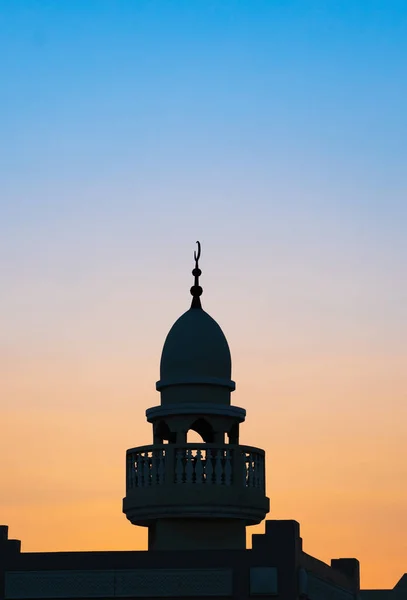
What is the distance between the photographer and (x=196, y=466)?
4072 centimetres

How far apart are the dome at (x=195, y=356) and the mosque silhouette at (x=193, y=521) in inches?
1.1

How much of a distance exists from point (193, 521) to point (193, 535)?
366mm

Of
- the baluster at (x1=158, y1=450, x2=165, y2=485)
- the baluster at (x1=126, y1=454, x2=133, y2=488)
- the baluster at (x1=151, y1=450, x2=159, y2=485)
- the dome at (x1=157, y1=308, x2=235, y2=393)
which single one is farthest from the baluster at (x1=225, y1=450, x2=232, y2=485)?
the baluster at (x1=126, y1=454, x2=133, y2=488)

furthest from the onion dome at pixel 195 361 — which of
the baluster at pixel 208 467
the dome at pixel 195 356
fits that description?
the baluster at pixel 208 467

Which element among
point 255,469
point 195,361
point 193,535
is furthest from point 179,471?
point 195,361

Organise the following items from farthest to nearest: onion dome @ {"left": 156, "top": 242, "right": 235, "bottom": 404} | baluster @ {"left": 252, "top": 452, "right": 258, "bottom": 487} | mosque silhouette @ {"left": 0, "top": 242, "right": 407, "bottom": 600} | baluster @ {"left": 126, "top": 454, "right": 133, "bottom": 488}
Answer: onion dome @ {"left": 156, "top": 242, "right": 235, "bottom": 404}, baluster @ {"left": 126, "top": 454, "right": 133, "bottom": 488}, baluster @ {"left": 252, "top": 452, "right": 258, "bottom": 487}, mosque silhouette @ {"left": 0, "top": 242, "right": 407, "bottom": 600}

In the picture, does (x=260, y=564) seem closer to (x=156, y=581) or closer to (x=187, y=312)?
(x=156, y=581)

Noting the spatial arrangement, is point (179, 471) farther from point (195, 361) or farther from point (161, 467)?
point (195, 361)

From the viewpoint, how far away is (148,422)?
141 feet

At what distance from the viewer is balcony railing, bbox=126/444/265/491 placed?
40.6m

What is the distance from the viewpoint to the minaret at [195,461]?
40500 millimetres

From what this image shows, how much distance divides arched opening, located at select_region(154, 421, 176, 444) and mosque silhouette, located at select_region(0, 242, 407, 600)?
1.1 inches

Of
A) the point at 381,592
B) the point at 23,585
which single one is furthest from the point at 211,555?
the point at 381,592

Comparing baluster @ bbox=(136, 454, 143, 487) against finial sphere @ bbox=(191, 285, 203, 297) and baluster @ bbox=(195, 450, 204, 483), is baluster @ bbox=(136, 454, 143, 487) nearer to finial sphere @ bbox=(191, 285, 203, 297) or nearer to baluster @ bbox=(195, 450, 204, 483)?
baluster @ bbox=(195, 450, 204, 483)
